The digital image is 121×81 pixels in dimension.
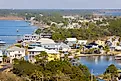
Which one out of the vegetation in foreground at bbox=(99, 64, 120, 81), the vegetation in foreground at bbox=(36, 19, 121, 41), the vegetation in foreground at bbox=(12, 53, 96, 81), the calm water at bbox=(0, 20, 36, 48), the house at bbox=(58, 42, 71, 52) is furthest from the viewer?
the calm water at bbox=(0, 20, 36, 48)

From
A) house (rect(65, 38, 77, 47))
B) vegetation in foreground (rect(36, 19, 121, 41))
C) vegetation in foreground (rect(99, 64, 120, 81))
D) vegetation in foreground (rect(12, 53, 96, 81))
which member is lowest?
vegetation in foreground (rect(36, 19, 121, 41))

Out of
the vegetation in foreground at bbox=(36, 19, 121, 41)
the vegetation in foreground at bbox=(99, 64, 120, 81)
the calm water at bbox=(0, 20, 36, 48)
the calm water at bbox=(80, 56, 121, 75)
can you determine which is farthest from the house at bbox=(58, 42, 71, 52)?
the vegetation in foreground at bbox=(99, 64, 120, 81)

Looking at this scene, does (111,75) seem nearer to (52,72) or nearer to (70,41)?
(52,72)

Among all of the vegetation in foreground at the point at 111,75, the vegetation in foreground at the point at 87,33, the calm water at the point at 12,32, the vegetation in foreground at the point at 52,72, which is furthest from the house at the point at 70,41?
the vegetation in foreground at the point at 52,72

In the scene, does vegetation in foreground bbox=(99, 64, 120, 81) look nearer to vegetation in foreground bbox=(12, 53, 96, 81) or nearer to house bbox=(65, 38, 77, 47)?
vegetation in foreground bbox=(12, 53, 96, 81)

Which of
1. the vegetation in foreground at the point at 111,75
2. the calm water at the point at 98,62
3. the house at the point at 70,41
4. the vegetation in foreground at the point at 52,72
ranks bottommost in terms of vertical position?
the house at the point at 70,41

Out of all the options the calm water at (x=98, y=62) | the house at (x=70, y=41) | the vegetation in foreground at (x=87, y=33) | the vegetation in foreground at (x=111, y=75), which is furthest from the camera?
the vegetation in foreground at (x=87, y=33)

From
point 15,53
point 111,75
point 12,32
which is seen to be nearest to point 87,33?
point 12,32

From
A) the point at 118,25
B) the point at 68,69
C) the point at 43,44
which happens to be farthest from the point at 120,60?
the point at 118,25

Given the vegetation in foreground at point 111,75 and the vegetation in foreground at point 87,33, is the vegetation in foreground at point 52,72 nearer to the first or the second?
the vegetation in foreground at point 111,75
